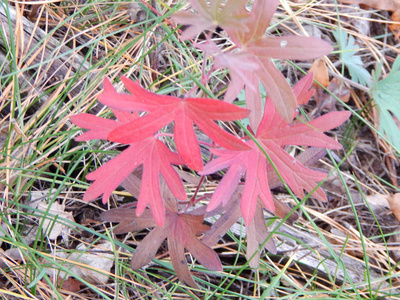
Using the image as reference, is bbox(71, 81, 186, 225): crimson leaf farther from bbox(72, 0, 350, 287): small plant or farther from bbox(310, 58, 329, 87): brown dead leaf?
bbox(310, 58, 329, 87): brown dead leaf

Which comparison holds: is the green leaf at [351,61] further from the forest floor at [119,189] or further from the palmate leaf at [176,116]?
the palmate leaf at [176,116]

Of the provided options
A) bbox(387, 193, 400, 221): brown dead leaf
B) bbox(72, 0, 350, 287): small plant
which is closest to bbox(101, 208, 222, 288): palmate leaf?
bbox(72, 0, 350, 287): small plant

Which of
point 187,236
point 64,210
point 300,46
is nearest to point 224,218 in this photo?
point 187,236

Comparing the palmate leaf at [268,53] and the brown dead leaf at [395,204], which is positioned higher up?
the palmate leaf at [268,53]

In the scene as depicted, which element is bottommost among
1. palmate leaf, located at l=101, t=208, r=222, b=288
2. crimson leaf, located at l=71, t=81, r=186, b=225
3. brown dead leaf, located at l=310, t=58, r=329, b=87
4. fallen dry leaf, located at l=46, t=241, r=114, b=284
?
fallen dry leaf, located at l=46, t=241, r=114, b=284

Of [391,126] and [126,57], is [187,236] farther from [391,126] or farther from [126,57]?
[391,126]

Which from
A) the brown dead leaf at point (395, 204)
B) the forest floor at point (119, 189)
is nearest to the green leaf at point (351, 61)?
the forest floor at point (119, 189)
